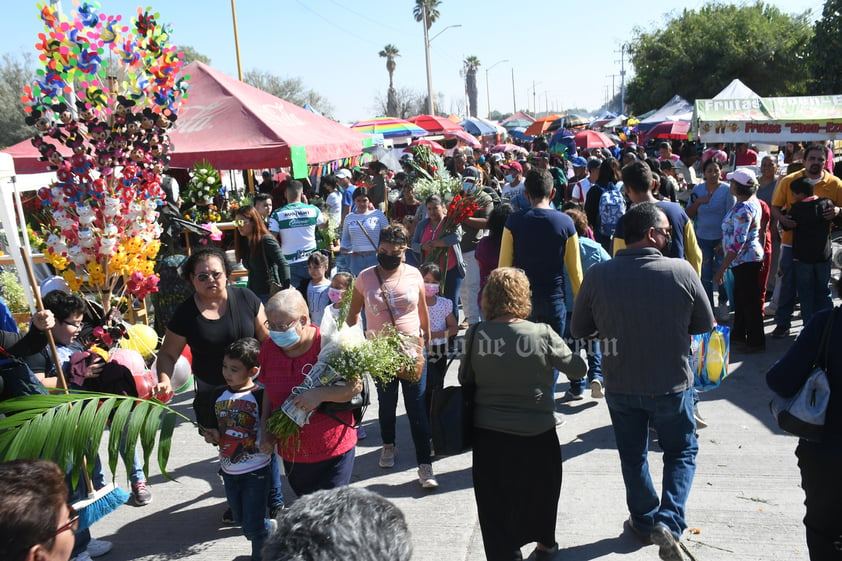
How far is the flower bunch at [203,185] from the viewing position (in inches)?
362

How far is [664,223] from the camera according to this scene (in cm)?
374

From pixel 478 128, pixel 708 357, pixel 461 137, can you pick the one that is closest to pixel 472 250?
pixel 708 357

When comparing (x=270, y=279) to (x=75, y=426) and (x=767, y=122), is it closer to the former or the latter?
(x=75, y=426)

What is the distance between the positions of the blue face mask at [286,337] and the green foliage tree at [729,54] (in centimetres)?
4291

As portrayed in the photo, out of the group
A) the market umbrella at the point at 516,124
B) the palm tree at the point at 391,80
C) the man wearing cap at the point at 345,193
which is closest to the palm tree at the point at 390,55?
the palm tree at the point at 391,80

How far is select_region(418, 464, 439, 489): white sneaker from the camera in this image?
4711 mm

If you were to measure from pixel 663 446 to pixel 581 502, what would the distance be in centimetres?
86

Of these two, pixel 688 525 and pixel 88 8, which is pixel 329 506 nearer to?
pixel 688 525

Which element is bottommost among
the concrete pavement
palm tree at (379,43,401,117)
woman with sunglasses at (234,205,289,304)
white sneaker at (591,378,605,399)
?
the concrete pavement

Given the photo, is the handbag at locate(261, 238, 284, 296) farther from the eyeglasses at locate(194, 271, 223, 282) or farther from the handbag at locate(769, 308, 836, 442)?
the handbag at locate(769, 308, 836, 442)

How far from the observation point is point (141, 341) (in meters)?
5.88

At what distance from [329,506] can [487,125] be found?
34343 mm

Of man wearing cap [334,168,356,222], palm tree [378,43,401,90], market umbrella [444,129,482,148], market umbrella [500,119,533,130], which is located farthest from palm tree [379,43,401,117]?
man wearing cap [334,168,356,222]

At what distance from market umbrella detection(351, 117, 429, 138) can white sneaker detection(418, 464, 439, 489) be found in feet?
67.2
